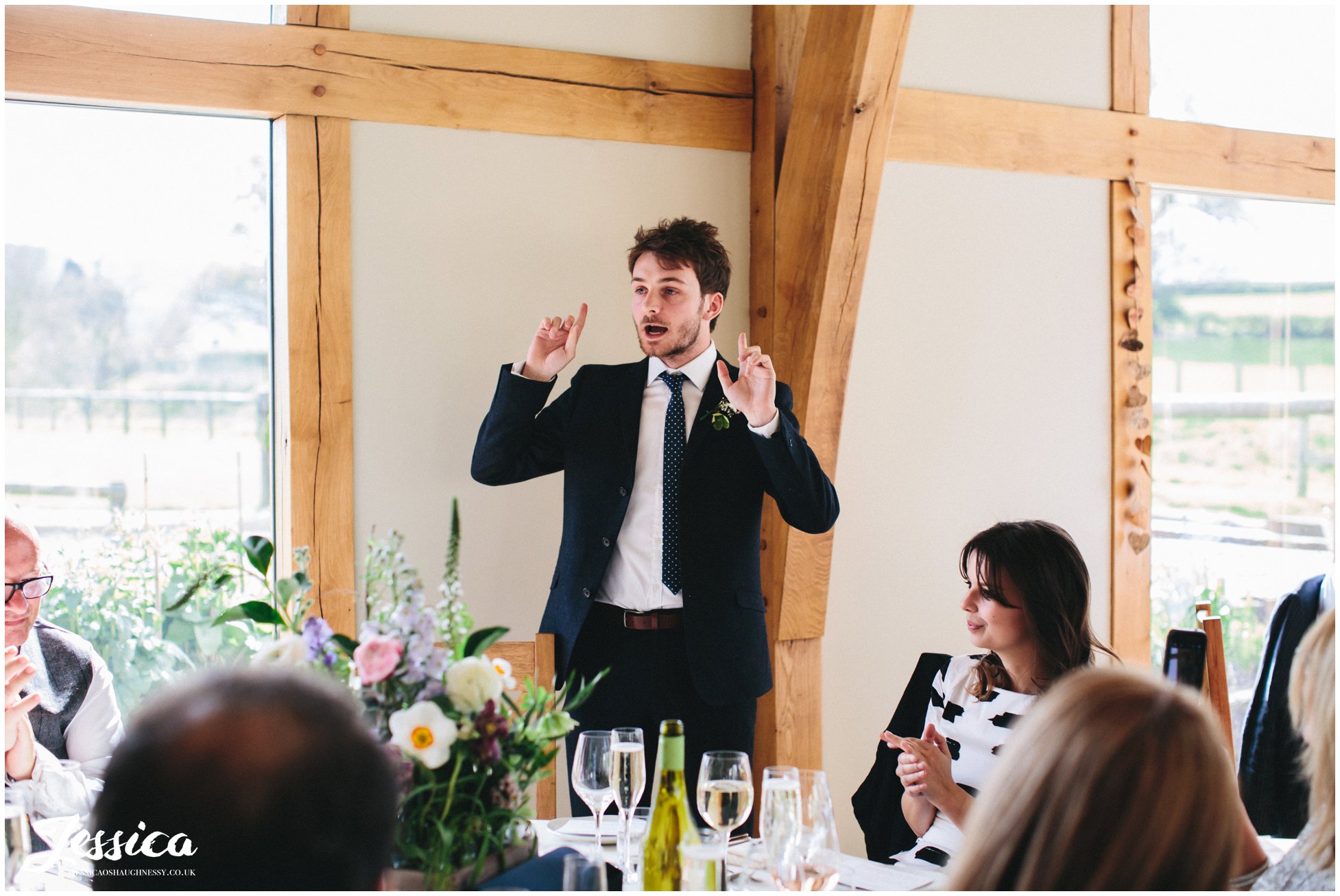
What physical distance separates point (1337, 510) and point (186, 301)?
13.2ft

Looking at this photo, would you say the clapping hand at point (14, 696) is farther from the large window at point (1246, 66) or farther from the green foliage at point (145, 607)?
the large window at point (1246, 66)

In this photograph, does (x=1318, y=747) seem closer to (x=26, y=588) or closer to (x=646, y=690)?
(x=646, y=690)

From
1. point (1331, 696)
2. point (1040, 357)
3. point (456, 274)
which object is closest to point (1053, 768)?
point (1331, 696)

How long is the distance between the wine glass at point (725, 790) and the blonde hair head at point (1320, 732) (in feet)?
2.24

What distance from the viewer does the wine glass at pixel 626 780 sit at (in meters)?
1.61

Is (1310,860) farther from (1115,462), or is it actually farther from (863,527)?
(1115,462)

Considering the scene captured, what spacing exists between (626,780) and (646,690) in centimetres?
104

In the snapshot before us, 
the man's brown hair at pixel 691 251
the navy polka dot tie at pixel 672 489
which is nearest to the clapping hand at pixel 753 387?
the navy polka dot tie at pixel 672 489

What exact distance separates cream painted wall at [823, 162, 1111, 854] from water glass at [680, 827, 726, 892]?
6.98ft

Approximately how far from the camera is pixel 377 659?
126cm

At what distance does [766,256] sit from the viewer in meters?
3.33

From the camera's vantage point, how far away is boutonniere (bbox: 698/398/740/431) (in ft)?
8.79

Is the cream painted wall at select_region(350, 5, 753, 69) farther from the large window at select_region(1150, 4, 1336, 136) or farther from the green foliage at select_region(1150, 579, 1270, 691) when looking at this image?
the green foliage at select_region(1150, 579, 1270, 691)

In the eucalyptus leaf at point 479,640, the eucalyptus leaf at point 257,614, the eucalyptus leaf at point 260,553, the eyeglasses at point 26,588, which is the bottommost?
the eyeglasses at point 26,588
